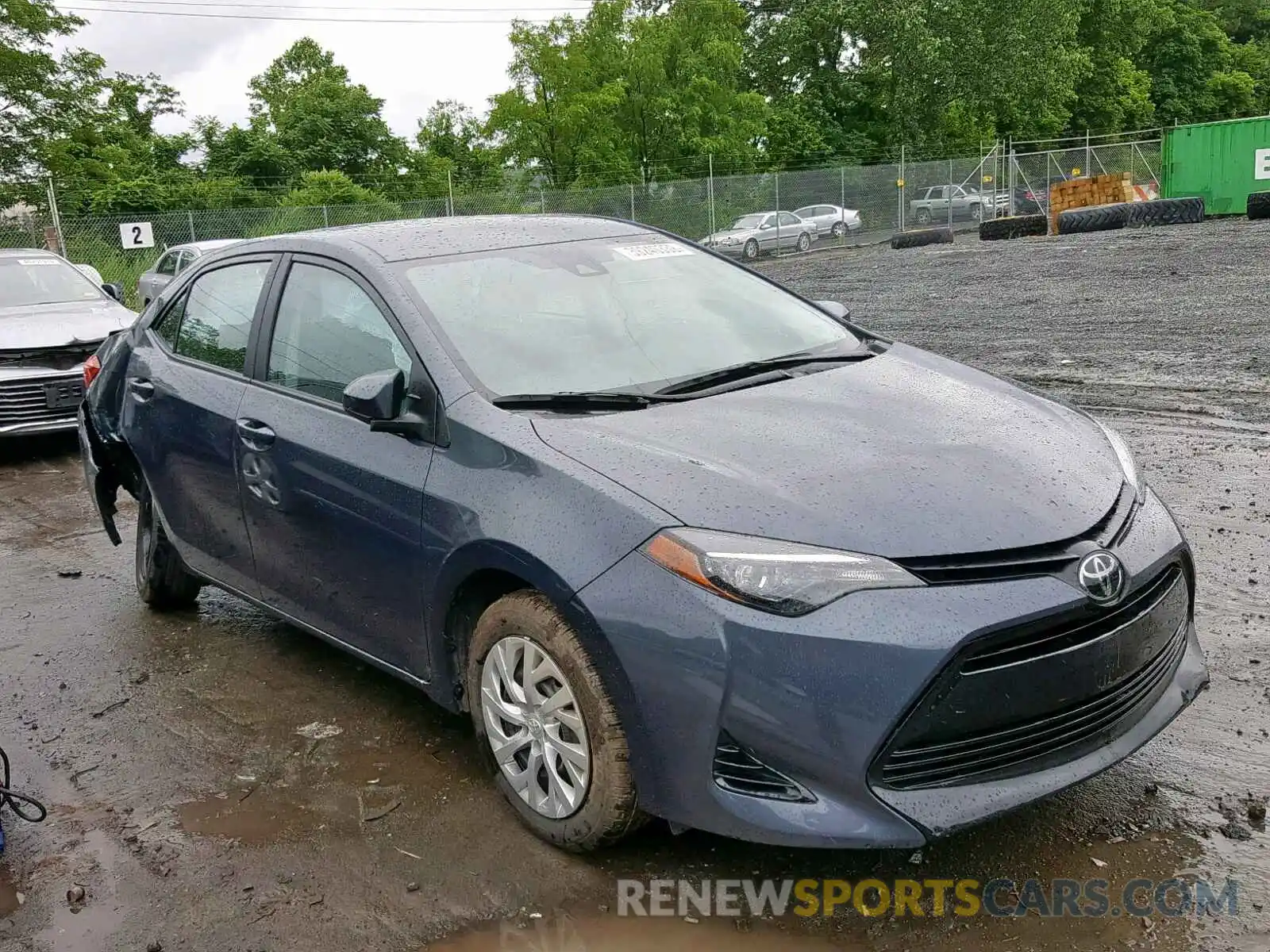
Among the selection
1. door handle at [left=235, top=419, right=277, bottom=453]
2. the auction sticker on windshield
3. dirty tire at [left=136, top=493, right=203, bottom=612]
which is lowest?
dirty tire at [left=136, top=493, right=203, bottom=612]

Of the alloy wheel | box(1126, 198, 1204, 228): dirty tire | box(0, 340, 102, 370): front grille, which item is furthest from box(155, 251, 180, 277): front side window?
box(1126, 198, 1204, 228): dirty tire

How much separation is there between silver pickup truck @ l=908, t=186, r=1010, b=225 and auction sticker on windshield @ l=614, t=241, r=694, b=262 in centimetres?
3401

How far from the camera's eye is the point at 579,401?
3.45 meters

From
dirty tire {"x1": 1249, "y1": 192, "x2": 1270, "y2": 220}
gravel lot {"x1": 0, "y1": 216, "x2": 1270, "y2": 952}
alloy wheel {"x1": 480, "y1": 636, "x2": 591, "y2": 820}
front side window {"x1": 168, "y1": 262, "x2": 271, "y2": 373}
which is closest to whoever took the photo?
gravel lot {"x1": 0, "y1": 216, "x2": 1270, "y2": 952}

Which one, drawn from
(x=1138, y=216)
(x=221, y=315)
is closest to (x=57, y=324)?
(x=221, y=315)

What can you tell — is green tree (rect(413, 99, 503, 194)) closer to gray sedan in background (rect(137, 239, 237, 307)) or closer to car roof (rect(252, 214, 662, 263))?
gray sedan in background (rect(137, 239, 237, 307))

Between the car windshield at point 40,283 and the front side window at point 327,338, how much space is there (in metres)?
7.12


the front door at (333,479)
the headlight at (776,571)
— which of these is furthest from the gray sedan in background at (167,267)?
the headlight at (776,571)

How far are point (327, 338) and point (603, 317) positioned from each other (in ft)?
3.22

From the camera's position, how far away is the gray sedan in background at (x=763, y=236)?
32.5m

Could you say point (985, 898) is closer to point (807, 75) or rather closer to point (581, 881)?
point (581, 881)

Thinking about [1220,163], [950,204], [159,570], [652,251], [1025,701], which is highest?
[1220,163]

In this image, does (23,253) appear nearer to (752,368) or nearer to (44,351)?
(44,351)

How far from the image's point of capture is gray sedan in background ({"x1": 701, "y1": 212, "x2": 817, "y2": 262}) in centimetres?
3250
